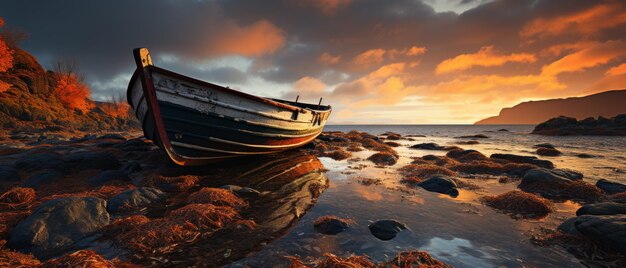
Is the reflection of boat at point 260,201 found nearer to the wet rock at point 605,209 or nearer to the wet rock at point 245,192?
the wet rock at point 245,192

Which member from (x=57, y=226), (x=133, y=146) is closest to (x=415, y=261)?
(x=57, y=226)

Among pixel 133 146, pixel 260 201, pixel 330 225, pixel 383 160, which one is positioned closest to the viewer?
pixel 330 225

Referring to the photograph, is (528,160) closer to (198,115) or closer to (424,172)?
(424,172)

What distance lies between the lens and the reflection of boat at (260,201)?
4062 mm

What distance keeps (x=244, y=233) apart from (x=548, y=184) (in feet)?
33.5

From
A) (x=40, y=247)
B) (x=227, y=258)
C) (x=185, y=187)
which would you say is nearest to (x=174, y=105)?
(x=185, y=187)

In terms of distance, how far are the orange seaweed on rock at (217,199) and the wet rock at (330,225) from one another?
2272 mm

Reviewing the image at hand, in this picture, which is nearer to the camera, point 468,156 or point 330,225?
point 330,225

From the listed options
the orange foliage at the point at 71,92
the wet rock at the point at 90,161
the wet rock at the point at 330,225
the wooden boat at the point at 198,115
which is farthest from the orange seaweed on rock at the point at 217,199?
the orange foliage at the point at 71,92

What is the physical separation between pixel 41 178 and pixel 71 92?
66.3m

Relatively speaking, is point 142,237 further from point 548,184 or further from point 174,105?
point 548,184

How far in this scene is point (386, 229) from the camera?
502 cm

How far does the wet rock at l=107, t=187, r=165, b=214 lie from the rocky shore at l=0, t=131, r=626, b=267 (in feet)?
0.08

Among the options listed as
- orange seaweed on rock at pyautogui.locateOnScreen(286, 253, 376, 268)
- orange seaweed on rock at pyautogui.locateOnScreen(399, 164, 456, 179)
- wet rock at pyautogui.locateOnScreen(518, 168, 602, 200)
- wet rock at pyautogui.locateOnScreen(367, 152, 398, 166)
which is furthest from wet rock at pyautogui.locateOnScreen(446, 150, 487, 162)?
orange seaweed on rock at pyautogui.locateOnScreen(286, 253, 376, 268)
